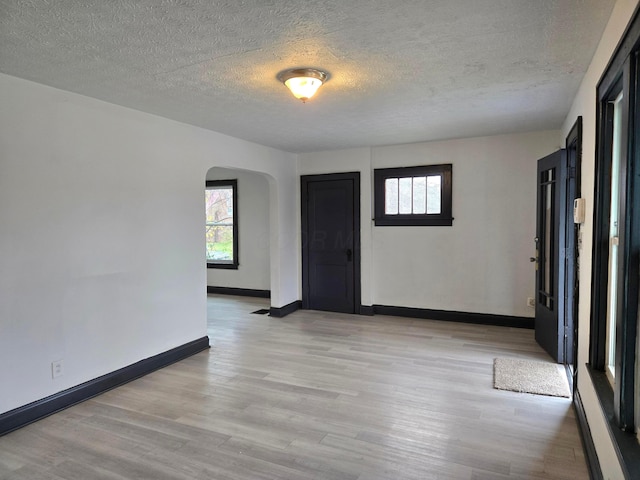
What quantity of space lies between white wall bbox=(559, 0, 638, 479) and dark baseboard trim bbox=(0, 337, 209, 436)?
11.4 feet

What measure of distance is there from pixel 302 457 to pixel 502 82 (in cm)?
296

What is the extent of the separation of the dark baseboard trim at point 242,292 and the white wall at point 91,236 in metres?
2.81

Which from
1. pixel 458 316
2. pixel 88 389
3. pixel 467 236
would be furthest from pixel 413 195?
pixel 88 389

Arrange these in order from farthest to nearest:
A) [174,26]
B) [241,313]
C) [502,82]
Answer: [241,313] → [502,82] → [174,26]

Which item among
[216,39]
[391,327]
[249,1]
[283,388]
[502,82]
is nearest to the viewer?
[249,1]

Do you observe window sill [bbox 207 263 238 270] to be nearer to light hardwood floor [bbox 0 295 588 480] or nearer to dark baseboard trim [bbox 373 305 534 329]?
dark baseboard trim [bbox 373 305 534 329]

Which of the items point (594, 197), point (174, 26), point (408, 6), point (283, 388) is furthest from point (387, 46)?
point (283, 388)

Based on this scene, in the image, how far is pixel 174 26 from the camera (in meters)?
2.07

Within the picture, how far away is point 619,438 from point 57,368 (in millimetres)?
3487

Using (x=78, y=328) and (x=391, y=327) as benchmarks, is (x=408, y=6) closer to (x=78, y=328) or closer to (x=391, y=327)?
(x=78, y=328)

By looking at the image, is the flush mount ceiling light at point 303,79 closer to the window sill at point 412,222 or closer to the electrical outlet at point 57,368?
the electrical outlet at point 57,368

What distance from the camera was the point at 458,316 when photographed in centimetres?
536

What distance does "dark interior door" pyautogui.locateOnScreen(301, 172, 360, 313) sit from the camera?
5.88 meters

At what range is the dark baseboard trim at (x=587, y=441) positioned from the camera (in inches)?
82.0
